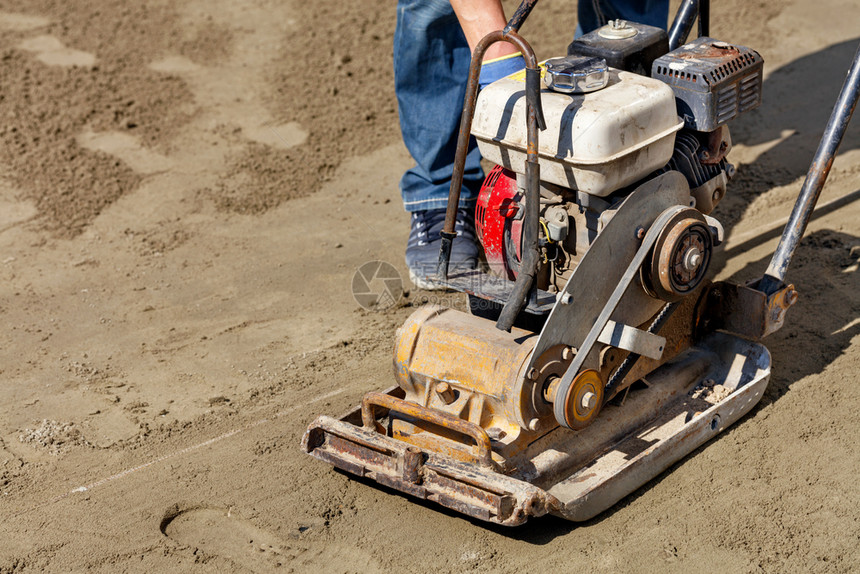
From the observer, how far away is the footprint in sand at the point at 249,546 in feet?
9.55

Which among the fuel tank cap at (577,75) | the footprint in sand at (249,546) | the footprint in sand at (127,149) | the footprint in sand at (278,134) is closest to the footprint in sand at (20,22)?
the footprint in sand at (127,149)

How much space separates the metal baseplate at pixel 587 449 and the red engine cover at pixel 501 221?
1.86ft

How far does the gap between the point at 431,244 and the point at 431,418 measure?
1.68m

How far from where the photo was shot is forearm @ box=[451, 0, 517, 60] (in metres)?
3.32

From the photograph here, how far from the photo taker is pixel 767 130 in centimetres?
570

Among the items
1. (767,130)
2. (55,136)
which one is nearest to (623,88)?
(767,130)

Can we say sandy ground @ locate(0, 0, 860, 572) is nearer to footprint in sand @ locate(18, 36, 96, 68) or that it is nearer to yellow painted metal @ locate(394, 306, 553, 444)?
footprint in sand @ locate(18, 36, 96, 68)

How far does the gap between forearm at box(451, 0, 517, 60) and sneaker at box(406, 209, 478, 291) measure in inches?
43.3

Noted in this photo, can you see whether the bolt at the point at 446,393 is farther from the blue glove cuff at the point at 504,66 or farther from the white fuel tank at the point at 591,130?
the blue glove cuff at the point at 504,66

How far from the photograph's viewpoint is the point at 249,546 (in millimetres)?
3000

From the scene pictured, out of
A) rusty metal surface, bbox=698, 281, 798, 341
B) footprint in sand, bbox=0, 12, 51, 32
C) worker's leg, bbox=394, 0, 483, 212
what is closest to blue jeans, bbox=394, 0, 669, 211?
worker's leg, bbox=394, 0, 483, 212

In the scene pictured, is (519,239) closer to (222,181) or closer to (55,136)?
(222,181)

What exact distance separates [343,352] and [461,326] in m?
0.96

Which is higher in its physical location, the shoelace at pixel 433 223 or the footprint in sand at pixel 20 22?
the footprint in sand at pixel 20 22
